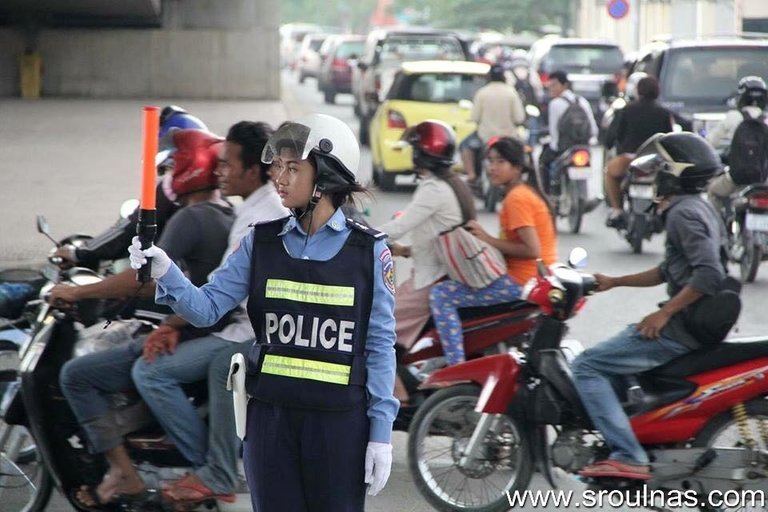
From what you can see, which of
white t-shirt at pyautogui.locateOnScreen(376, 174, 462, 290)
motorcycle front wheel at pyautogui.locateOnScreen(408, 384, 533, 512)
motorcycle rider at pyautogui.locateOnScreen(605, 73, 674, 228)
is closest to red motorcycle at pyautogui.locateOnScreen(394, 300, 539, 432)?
white t-shirt at pyautogui.locateOnScreen(376, 174, 462, 290)

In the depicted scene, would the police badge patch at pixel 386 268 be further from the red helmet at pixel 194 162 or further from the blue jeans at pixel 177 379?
the red helmet at pixel 194 162

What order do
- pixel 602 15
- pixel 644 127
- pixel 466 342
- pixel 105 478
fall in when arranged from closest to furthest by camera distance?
pixel 105 478, pixel 466 342, pixel 644 127, pixel 602 15

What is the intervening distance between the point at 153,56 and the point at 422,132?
2804cm

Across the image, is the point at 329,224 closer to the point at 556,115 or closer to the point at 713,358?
the point at 713,358

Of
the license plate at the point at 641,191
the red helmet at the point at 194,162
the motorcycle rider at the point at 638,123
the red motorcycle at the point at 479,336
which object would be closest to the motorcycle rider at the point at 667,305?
the red motorcycle at the point at 479,336

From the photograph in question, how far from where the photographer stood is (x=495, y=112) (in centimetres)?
1691

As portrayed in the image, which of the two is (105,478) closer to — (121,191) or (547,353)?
(547,353)

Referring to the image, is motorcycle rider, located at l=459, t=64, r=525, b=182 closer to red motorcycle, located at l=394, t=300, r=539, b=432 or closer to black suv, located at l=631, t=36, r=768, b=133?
black suv, located at l=631, t=36, r=768, b=133

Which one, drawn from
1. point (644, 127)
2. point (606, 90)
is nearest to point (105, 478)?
point (644, 127)

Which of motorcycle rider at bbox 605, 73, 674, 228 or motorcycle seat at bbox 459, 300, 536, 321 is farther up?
motorcycle rider at bbox 605, 73, 674, 228

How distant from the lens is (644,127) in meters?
14.6

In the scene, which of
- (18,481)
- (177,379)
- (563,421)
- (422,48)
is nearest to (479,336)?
(563,421)

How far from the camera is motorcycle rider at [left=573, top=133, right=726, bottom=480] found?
5812mm

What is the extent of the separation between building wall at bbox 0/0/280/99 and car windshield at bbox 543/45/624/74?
6.95 meters
